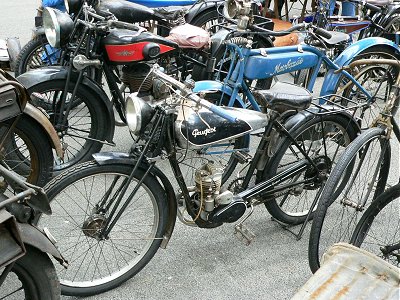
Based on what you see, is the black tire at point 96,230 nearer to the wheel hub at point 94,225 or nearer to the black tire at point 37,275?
the wheel hub at point 94,225

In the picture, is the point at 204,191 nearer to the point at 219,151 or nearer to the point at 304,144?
the point at 219,151

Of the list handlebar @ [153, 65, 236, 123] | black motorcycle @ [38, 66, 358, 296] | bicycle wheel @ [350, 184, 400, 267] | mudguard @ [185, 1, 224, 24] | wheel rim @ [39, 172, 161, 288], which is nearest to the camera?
handlebar @ [153, 65, 236, 123]

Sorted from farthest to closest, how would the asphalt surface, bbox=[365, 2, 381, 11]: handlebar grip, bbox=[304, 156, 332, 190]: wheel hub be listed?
bbox=[365, 2, 381, 11]: handlebar grip < bbox=[304, 156, 332, 190]: wheel hub < the asphalt surface

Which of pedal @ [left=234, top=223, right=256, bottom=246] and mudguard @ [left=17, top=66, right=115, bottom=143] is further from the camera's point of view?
mudguard @ [left=17, top=66, right=115, bottom=143]

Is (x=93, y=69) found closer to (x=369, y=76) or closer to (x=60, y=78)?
(x=60, y=78)

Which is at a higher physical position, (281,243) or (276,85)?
(276,85)

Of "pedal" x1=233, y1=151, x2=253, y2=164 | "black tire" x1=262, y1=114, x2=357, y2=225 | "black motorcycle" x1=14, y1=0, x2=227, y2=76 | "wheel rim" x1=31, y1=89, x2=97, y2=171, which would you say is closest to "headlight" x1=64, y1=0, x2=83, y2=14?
"black motorcycle" x1=14, y1=0, x2=227, y2=76

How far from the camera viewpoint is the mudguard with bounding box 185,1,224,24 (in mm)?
5504

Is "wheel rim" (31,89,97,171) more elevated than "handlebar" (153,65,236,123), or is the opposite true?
"handlebar" (153,65,236,123)

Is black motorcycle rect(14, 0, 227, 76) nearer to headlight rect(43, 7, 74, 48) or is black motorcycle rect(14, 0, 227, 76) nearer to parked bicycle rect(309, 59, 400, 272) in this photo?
headlight rect(43, 7, 74, 48)

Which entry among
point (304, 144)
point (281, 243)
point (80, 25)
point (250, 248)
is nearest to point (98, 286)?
point (250, 248)

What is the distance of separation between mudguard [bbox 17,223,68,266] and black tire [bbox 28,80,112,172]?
1.72m

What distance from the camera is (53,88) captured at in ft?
12.1

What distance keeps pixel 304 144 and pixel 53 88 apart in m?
1.89
